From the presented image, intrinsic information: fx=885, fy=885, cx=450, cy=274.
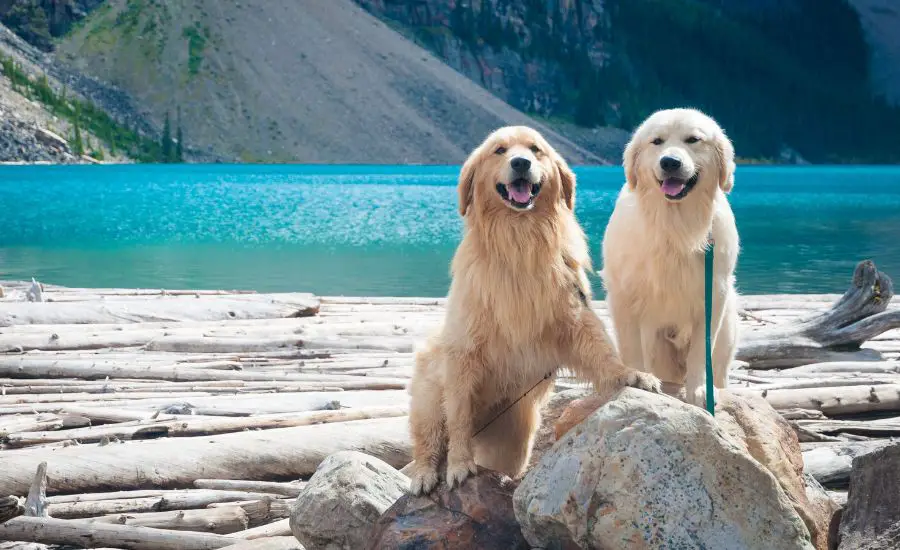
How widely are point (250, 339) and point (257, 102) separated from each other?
10798 cm

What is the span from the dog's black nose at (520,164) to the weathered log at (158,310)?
597 cm

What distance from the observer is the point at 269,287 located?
2088 cm

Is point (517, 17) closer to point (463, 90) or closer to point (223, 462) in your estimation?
point (463, 90)

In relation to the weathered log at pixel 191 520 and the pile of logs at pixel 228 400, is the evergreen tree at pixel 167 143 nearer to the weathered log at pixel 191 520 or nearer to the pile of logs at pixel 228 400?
the pile of logs at pixel 228 400

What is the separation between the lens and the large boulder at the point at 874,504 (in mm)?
3436

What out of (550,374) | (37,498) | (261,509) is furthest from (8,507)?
(550,374)

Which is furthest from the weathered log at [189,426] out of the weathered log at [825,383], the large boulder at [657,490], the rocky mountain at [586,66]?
the rocky mountain at [586,66]

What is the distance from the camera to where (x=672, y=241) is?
14.3 feet

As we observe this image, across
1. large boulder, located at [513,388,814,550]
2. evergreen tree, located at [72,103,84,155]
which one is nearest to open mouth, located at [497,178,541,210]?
large boulder, located at [513,388,814,550]

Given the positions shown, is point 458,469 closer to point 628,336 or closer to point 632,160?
point 628,336

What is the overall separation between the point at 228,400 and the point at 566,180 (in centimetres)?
305

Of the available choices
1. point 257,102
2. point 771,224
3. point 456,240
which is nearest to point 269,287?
point 456,240

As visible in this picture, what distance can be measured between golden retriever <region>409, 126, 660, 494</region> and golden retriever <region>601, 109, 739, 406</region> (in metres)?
0.49

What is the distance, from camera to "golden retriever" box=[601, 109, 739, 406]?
14.1 ft
